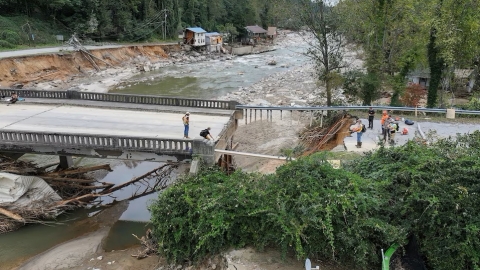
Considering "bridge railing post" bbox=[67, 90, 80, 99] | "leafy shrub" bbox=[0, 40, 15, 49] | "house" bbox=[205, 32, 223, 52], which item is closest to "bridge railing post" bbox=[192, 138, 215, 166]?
"bridge railing post" bbox=[67, 90, 80, 99]

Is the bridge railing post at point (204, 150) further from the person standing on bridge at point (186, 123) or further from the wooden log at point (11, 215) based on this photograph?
the wooden log at point (11, 215)

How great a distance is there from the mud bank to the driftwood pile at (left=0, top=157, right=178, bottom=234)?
25529mm

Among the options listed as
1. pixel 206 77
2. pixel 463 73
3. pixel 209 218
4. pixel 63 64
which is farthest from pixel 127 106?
pixel 206 77

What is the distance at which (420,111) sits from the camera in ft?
75.1

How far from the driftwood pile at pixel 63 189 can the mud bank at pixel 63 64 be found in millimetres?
25529

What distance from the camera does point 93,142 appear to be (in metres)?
15.1

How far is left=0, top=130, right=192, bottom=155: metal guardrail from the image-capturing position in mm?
14781

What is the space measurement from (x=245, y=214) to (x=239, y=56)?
241 ft

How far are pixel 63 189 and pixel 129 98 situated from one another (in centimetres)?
640

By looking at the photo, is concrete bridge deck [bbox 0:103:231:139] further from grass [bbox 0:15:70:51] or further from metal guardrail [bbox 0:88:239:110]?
grass [bbox 0:15:70:51]

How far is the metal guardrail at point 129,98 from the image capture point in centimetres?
2069

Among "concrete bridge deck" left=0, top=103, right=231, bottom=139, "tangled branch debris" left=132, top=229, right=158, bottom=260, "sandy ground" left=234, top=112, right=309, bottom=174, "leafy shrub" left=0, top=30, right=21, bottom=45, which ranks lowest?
"tangled branch debris" left=132, top=229, right=158, bottom=260

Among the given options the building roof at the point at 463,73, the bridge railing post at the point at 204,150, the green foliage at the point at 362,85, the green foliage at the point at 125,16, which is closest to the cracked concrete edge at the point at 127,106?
the bridge railing post at the point at 204,150

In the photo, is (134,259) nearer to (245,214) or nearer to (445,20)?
(245,214)
